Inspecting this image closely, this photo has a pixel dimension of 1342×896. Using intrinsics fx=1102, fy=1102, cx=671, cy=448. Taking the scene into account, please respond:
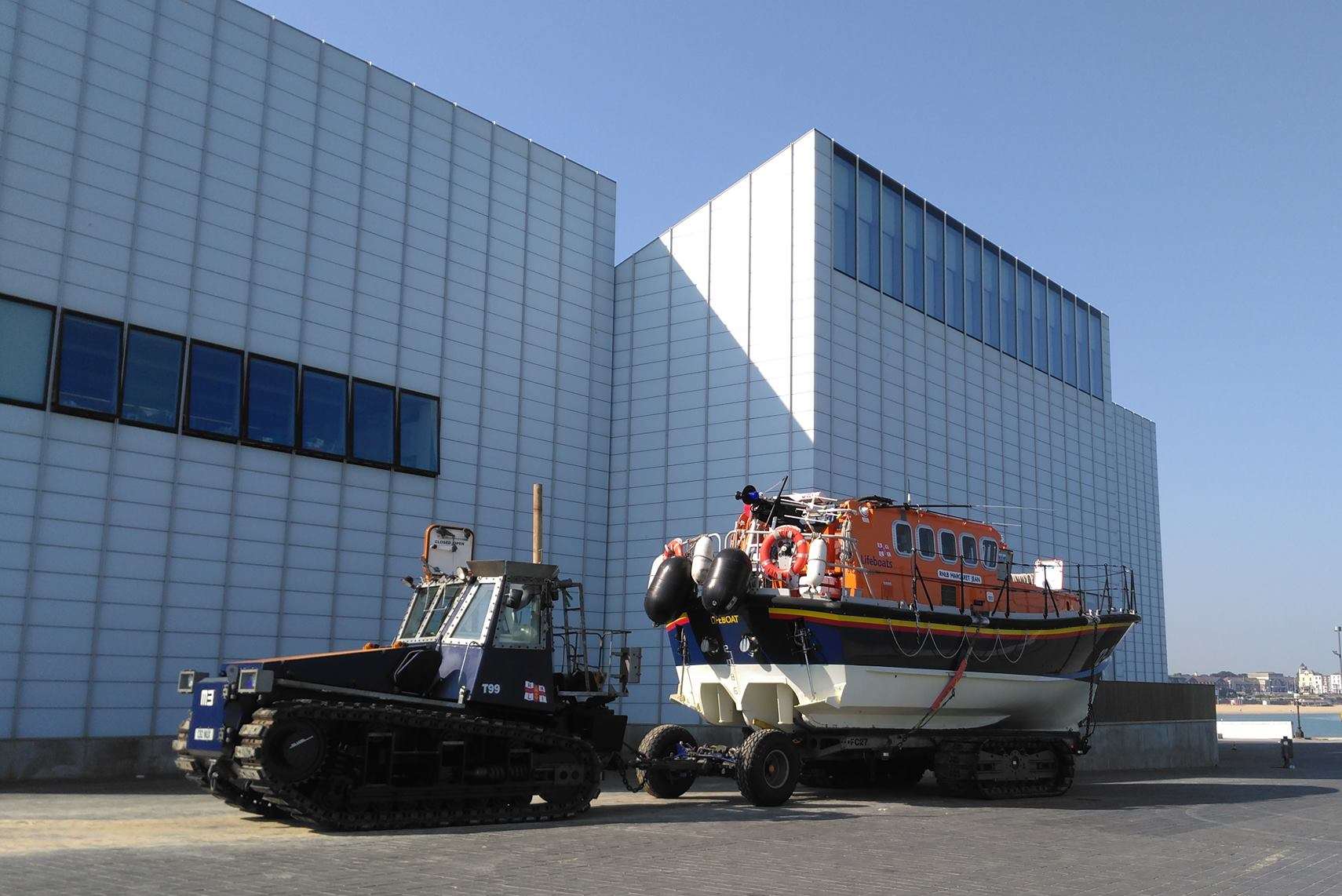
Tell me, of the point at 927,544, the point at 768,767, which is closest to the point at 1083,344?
the point at 927,544

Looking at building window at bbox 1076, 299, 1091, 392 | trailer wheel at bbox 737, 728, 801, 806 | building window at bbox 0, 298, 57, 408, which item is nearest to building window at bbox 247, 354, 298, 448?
building window at bbox 0, 298, 57, 408

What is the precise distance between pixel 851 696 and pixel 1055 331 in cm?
2803

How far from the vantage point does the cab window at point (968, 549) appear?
20578 mm

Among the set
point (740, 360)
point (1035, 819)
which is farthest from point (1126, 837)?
point (740, 360)

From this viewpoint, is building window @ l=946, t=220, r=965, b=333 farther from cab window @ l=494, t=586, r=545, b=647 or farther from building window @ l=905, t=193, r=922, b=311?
cab window @ l=494, t=586, r=545, b=647

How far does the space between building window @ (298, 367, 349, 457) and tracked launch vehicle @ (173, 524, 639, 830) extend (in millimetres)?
9605

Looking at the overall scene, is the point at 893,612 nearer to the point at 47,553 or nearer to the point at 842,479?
the point at 842,479

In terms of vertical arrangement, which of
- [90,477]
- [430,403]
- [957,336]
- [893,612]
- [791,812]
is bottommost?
[791,812]

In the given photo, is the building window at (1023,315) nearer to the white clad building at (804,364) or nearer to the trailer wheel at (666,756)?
the white clad building at (804,364)

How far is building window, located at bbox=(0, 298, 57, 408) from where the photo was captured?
20656 mm

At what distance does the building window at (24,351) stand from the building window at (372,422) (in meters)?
→ 6.59

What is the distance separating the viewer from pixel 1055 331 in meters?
41.8

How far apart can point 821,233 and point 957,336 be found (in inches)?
325

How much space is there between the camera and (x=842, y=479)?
28078mm
